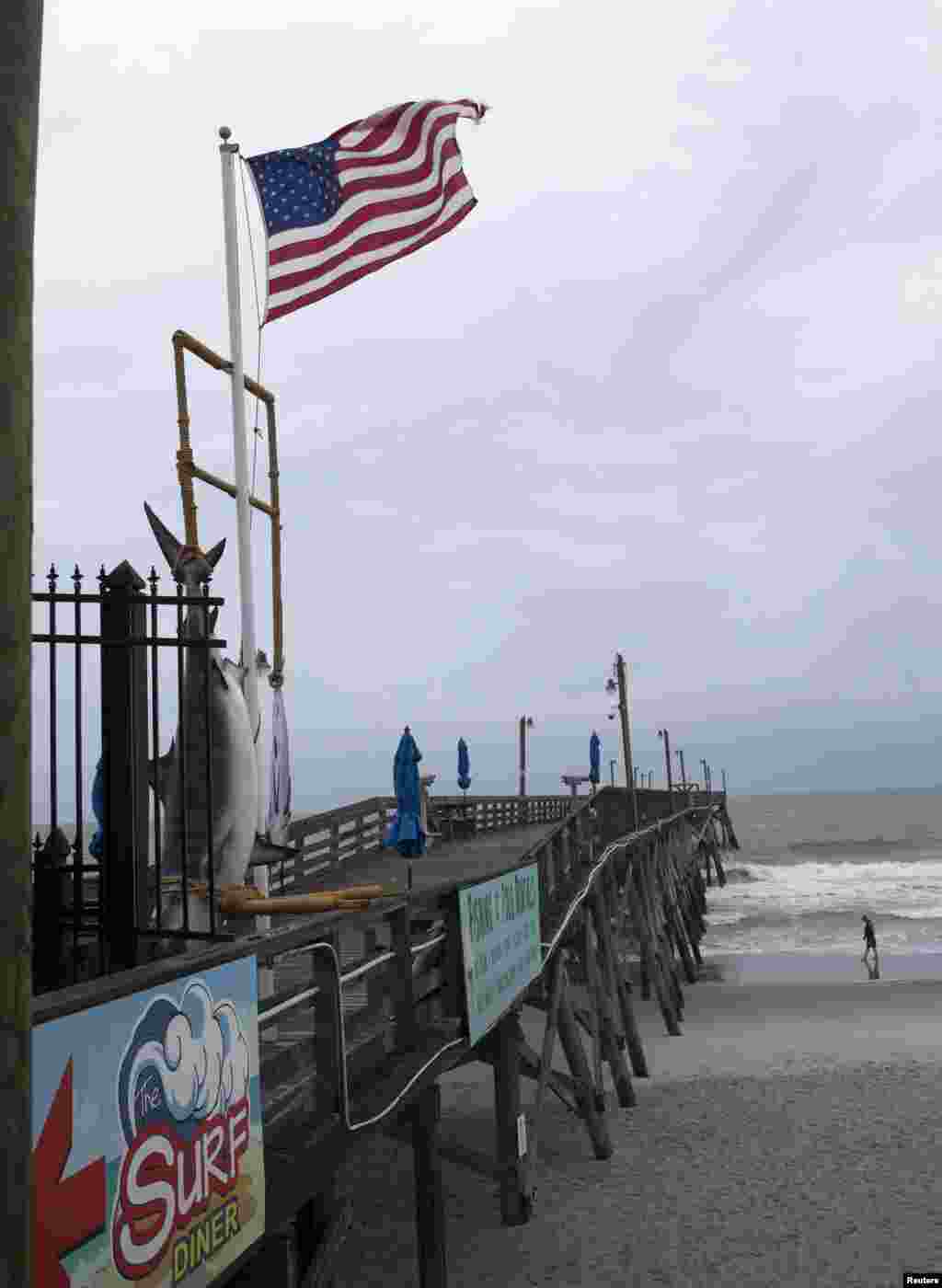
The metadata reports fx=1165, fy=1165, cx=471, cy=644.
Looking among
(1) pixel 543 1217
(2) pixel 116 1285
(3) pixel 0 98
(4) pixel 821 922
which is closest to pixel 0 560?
(3) pixel 0 98

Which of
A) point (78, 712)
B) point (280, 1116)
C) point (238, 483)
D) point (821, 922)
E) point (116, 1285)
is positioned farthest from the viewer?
point (821, 922)

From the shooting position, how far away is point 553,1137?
13.4 metres

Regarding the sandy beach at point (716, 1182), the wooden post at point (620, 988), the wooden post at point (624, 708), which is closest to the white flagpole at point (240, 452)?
the sandy beach at point (716, 1182)

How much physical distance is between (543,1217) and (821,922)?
110 ft

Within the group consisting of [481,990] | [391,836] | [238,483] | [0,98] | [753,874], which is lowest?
[753,874]

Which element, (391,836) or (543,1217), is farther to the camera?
(391,836)

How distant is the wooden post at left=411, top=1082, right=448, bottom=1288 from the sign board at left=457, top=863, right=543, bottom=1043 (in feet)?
2.41

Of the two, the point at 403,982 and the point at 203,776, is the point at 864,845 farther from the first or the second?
the point at 203,776

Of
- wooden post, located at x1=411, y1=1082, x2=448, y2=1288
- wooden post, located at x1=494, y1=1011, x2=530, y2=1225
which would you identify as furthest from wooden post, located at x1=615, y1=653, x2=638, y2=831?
wooden post, located at x1=411, y1=1082, x2=448, y2=1288

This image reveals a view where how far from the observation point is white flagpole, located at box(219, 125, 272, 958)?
7586mm

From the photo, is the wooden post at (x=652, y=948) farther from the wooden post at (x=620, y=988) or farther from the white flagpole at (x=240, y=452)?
the white flagpole at (x=240, y=452)

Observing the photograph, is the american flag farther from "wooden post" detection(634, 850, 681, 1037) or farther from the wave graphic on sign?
"wooden post" detection(634, 850, 681, 1037)

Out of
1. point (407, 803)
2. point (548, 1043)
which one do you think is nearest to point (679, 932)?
point (548, 1043)

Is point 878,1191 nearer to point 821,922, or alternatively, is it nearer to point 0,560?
point 0,560
